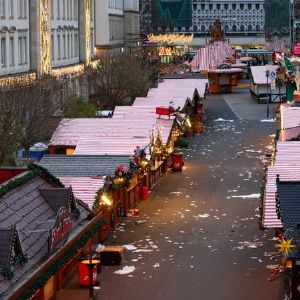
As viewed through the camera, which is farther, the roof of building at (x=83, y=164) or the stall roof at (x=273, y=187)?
the roof of building at (x=83, y=164)

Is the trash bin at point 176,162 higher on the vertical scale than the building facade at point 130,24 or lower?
lower

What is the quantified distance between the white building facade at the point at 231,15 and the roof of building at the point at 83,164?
15355 cm

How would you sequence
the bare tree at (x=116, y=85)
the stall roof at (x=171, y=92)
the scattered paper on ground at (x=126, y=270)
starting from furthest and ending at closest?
the bare tree at (x=116, y=85) → the stall roof at (x=171, y=92) → the scattered paper on ground at (x=126, y=270)

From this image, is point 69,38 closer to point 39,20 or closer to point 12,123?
point 39,20

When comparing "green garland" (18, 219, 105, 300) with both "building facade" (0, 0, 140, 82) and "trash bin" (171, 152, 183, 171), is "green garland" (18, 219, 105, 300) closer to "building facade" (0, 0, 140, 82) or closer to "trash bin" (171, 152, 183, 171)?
"trash bin" (171, 152, 183, 171)

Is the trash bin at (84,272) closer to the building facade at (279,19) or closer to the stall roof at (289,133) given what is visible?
the stall roof at (289,133)

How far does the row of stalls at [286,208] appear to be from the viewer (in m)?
20.4

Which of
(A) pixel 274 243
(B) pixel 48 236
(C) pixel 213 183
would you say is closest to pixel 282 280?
(A) pixel 274 243

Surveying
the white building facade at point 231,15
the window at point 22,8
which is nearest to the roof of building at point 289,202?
the window at point 22,8

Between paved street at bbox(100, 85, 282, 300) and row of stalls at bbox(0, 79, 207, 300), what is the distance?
0.89 metres

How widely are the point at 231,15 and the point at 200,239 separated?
537 ft

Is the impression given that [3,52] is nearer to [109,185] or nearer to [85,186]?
[109,185]

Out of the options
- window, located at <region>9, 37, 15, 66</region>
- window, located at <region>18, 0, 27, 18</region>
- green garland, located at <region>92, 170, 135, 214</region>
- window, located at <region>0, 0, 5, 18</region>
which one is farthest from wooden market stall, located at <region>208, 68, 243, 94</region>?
green garland, located at <region>92, 170, 135, 214</region>

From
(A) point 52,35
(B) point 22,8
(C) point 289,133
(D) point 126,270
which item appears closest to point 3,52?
(B) point 22,8
